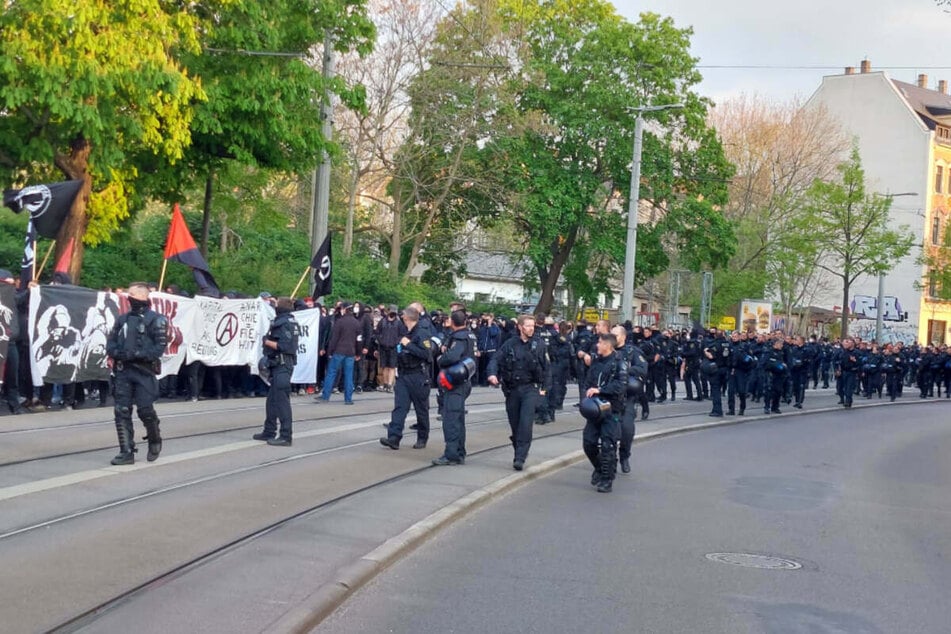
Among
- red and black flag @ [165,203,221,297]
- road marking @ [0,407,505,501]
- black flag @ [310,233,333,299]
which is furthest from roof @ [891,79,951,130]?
A: road marking @ [0,407,505,501]

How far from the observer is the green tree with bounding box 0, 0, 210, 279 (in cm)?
1838

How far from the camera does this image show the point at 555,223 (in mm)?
43594

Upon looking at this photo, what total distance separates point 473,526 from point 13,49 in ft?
41.0

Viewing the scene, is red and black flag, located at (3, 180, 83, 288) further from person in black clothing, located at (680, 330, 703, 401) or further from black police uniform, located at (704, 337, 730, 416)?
person in black clothing, located at (680, 330, 703, 401)

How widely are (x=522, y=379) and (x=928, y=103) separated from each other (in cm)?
7370

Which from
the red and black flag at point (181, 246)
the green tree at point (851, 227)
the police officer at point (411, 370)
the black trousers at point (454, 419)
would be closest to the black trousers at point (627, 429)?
the black trousers at point (454, 419)

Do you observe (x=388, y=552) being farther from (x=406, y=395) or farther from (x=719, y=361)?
(x=719, y=361)

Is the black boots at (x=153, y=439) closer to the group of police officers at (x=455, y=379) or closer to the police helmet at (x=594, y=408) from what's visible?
the group of police officers at (x=455, y=379)

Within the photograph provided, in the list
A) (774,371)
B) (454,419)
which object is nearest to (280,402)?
(454,419)

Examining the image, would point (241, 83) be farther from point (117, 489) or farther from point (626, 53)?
point (626, 53)

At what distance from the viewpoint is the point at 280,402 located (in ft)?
45.0

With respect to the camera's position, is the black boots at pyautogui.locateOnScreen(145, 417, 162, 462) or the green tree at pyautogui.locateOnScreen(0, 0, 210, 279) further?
the green tree at pyautogui.locateOnScreen(0, 0, 210, 279)

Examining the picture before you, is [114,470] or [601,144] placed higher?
[601,144]

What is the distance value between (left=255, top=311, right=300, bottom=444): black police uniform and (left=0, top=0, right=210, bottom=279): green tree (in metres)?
6.40
